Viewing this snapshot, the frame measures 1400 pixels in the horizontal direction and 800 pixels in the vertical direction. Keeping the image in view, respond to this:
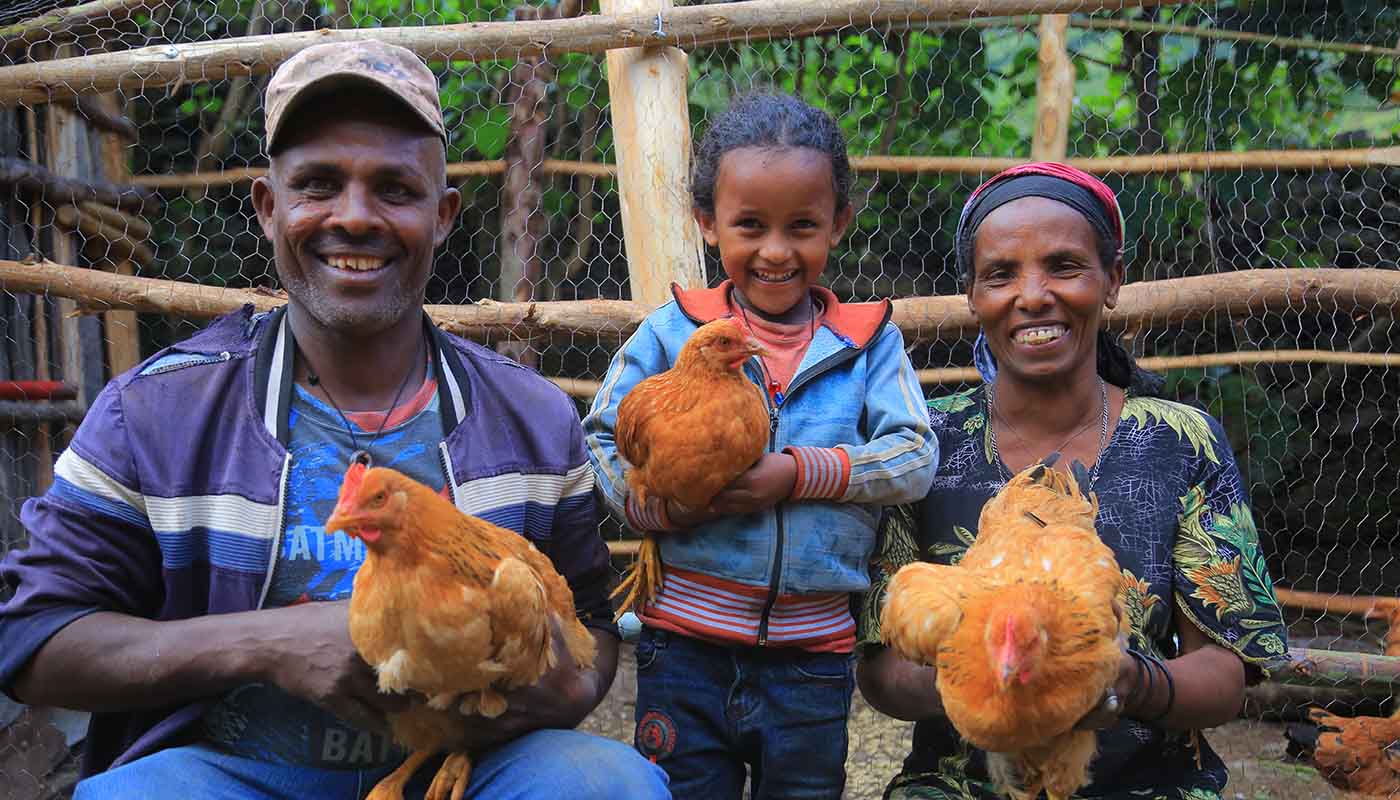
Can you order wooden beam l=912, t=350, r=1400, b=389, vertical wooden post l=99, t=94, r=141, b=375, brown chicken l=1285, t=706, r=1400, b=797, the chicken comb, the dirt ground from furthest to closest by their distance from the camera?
vertical wooden post l=99, t=94, r=141, b=375 → wooden beam l=912, t=350, r=1400, b=389 → the dirt ground → brown chicken l=1285, t=706, r=1400, b=797 → the chicken comb

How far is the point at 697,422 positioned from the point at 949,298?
201 cm

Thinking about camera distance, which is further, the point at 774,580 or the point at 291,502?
the point at 774,580

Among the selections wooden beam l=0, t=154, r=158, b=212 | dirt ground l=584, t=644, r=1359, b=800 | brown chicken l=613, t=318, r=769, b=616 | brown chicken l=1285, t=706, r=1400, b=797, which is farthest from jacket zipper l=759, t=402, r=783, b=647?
wooden beam l=0, t=154, r=158, b=212

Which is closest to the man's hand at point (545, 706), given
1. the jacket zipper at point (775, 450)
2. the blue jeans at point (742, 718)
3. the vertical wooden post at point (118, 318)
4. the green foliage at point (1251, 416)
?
the blue jeans at point (742, 718)

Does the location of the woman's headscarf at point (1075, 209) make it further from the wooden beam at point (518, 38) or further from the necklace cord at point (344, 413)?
the wooden beam at point (518, 38)

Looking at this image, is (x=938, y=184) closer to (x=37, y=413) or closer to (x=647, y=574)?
(x=647, y=574)

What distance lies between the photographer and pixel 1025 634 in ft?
6.60

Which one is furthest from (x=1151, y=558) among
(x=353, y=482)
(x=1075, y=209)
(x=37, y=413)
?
(x=37, y=413)

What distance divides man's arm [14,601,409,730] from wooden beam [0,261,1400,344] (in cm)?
213

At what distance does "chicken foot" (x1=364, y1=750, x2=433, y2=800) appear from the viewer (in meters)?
2.03

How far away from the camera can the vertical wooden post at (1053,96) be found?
5219 mm

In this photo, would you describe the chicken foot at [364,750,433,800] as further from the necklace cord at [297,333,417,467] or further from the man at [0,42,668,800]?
the necklace cord at [297,333,417,467]

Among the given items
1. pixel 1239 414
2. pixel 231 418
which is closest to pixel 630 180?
pixel 231 418

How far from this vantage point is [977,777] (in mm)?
2449
